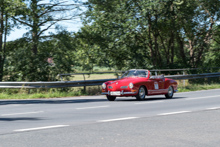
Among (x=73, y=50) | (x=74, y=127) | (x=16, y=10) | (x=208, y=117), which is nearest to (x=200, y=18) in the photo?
(x=73, y=50)

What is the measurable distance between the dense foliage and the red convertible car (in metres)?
7.01

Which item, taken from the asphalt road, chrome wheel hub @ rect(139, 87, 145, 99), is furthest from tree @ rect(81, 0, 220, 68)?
the asphalt road

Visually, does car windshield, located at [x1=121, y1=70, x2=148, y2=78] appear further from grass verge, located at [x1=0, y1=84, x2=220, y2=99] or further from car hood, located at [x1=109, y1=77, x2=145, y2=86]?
grass verge, located at [x1=0, y1=84, x2=220, y2=99]

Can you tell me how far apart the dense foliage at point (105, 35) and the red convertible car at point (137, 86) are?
7.01 m

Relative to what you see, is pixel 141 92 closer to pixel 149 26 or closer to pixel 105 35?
pixel 105 35

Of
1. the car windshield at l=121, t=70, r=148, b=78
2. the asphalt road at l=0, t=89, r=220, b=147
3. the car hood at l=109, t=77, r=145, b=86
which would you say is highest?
the car windshield at l=121, t=70, r=148, b=78

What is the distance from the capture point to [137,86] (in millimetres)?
15789

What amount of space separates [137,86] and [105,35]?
12.4m

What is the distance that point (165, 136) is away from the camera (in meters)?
7.07

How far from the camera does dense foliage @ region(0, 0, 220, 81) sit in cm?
2296

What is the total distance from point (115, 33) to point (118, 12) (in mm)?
1780

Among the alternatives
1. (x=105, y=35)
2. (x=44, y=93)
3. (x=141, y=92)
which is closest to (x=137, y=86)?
(x=141, y=92)

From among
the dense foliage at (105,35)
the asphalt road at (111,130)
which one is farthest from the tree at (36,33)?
the asphalt road at (111,130)

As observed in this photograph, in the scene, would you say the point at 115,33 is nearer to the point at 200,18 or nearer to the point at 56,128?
the point at 200,18
